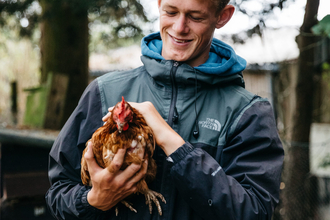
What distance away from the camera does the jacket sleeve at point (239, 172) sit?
132 cm

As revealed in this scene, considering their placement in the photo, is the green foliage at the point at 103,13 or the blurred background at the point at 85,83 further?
the green foliage at the point at 103,13

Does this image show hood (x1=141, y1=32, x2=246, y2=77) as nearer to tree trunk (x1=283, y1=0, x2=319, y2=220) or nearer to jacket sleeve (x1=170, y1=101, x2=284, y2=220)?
jacket sleeve (x1=170, y1=101, x2=284, y2=220)

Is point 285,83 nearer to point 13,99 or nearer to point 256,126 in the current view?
point 256,126

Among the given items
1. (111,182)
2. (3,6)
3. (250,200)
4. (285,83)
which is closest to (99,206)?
(111,182)

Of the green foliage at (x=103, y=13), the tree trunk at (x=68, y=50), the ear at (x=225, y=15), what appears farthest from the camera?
the tree trunk at (x=68, y=50)

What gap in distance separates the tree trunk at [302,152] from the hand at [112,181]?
3723 millimetres

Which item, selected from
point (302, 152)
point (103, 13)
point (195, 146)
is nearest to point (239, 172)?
point (195, 146)

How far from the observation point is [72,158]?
1614 millimetres

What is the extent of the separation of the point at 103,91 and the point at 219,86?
71cm

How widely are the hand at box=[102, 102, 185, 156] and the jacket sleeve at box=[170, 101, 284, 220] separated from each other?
4 cm

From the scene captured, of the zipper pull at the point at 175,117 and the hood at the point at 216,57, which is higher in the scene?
the hood at the point at 216,57

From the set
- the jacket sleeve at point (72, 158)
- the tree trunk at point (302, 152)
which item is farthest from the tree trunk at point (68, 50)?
the jacket sleeve at point (72, 158)

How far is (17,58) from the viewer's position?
16.8 metres

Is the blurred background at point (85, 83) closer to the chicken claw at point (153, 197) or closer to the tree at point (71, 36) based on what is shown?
the tree at point (71, 36)
